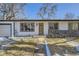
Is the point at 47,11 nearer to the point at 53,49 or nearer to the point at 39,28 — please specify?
the point at 39,28

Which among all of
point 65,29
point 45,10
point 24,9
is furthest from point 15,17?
point 65,29

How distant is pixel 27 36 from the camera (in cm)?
392

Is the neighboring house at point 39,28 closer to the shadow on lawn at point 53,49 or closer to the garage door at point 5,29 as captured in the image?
the garage door at point 5,29

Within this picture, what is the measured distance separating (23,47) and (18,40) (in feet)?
0.40

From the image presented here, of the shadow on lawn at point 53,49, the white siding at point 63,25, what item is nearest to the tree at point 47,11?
the white siding at point 63,25

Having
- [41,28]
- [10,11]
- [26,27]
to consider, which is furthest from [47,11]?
[10,11]

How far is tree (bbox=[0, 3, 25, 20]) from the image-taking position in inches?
154

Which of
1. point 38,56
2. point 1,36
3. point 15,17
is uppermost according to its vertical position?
point 15,17

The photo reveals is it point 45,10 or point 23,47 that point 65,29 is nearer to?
point 45,10

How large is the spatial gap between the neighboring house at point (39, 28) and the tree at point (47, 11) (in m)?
0.08

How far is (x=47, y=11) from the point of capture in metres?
3.91

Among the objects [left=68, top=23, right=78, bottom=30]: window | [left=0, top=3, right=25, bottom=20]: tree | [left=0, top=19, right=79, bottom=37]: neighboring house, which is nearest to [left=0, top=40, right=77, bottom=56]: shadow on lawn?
[left=0, top=19, right=79, bottom=37]: neighboring house

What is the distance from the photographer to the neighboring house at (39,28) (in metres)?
3.91

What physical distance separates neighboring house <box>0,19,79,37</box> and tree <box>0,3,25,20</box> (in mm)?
63
